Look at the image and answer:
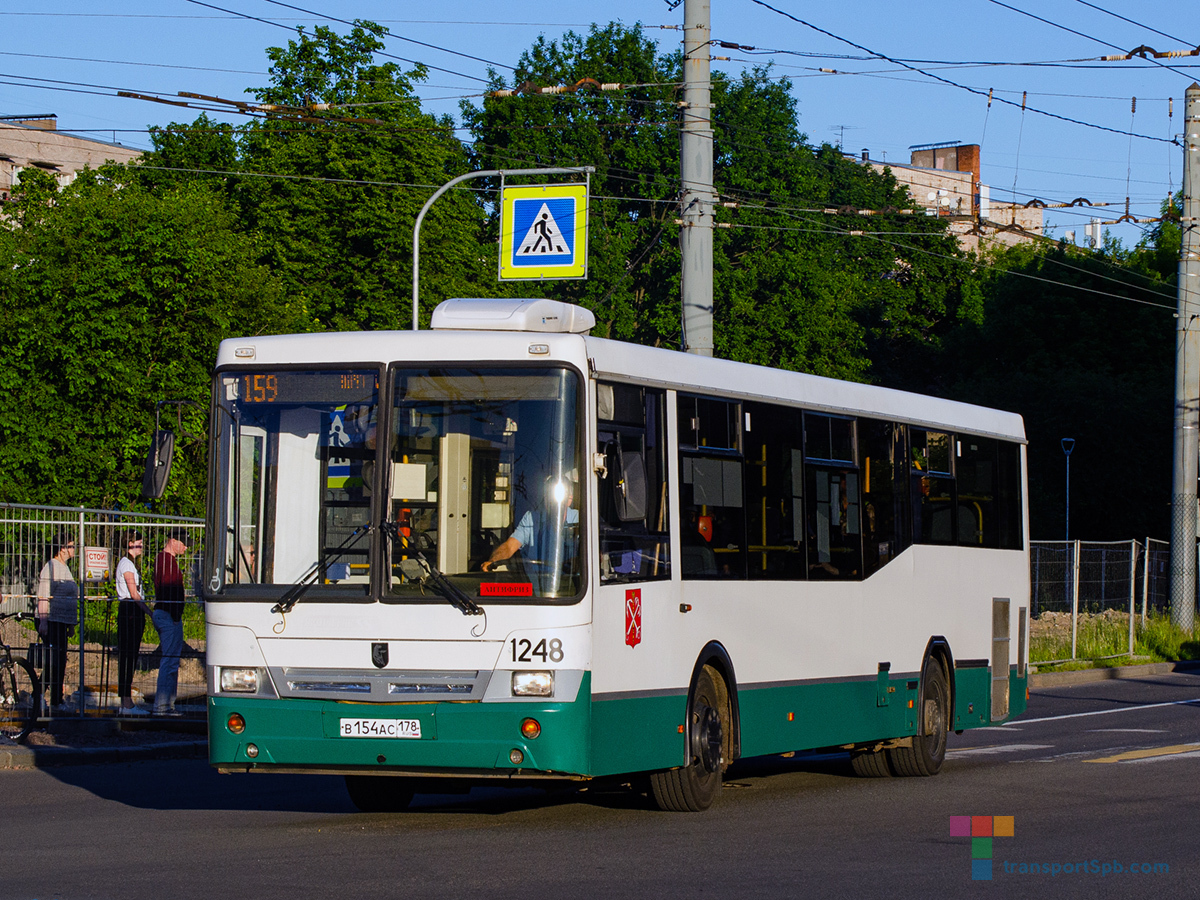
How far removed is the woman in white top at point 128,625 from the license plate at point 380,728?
761 centimetres

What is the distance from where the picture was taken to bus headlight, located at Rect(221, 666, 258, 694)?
10.2 m

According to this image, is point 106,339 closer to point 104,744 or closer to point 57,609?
point 57,609

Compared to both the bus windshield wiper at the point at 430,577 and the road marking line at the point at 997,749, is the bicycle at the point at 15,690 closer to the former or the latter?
the bus windshield wiper at the point at 430,577

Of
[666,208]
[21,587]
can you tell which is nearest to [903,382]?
[666,208]

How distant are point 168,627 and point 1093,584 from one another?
18.0m

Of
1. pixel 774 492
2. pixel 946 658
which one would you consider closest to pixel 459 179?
pixel 946 658

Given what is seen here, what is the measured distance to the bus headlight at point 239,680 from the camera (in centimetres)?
1016

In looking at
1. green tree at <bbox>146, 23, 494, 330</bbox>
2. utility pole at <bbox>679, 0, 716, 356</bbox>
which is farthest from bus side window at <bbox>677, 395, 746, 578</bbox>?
green tree at <bbox>146, 23, 494, 330</bbox>

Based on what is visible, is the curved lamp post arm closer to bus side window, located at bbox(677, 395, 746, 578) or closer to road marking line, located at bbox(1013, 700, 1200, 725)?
road marking line, located at bbox(1013, 700, 1200, 725)

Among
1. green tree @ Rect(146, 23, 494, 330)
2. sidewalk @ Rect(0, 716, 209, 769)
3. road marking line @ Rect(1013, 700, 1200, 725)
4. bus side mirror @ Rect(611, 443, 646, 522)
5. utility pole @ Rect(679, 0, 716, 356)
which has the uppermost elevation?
green tree @ Rect(146, 23, 494, 330)

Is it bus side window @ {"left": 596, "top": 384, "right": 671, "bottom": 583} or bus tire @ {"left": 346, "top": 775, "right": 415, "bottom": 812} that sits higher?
bus side window @ {"left": 596, "top": 384, "right": 671, "bottom": 583}

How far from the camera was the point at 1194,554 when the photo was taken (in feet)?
109

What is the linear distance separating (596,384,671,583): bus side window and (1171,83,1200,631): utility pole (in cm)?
2397

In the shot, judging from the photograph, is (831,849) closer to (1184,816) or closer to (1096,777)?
(1184,816)
